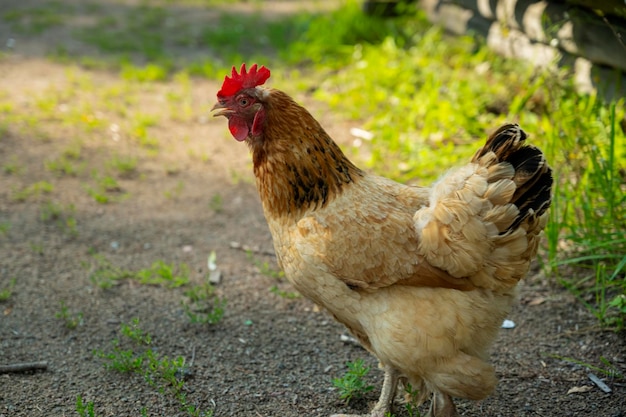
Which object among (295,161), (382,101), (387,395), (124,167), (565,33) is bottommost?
(124,167)

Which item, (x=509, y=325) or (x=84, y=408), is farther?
(x=509, y=325)

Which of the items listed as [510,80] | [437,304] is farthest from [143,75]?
[437,304]

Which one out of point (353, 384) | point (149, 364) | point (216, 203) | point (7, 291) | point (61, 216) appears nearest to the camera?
point (353, 384)

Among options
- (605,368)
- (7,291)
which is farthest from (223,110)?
(605,368)

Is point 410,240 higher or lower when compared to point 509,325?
higher

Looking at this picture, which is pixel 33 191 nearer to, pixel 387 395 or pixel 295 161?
pixel 295 161

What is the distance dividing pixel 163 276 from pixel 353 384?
1723 mm

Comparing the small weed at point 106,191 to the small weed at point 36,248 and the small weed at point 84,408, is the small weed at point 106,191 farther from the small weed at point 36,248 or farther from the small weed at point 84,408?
the small weed at point 84,408

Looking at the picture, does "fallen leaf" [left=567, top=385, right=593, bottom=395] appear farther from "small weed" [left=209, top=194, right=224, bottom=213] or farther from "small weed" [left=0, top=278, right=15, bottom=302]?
"small weed" [left=0, top=278, right=15, bottom=302]

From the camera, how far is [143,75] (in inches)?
311

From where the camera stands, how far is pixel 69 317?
12.4ft

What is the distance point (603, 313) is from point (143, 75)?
20.8 ft

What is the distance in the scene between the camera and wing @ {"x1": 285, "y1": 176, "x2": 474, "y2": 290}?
270 cm

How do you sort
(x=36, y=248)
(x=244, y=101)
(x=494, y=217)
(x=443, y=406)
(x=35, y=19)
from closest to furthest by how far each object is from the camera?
1. (x=494, y=217)
2. (x=443, y=406)
3. (x=244, y=101)
4. (x=36, y=248)
5. (x=35, y=19)
